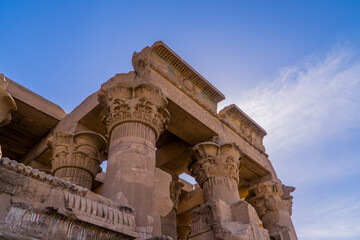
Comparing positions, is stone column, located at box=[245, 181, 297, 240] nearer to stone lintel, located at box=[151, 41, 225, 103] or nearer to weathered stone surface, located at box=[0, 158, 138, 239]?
stone lintel, located at box=[151, 41, 225, 103]

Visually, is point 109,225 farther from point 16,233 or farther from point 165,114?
point 165,114

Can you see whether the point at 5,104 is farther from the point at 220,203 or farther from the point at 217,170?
the point at 217,170

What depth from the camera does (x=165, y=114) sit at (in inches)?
285

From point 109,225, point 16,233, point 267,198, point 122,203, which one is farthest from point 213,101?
point 16,233

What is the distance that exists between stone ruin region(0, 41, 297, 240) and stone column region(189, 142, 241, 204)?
1.2 inches

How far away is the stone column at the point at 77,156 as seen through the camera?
7.43 m

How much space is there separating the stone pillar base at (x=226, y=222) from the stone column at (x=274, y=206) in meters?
3.44

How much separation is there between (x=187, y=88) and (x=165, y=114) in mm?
2318

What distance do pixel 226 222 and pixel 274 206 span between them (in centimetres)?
446

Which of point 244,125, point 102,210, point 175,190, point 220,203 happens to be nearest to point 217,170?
point 220,203

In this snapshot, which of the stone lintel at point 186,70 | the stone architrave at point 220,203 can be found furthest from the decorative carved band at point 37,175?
the stone lintel at point 186,70

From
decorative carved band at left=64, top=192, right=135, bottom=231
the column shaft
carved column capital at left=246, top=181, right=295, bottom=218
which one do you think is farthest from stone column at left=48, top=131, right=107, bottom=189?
carved column capital at left=246, top=181, right=295, bottom=218

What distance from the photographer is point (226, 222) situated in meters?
6.76

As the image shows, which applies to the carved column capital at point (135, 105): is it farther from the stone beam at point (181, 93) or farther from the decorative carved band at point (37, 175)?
the decorative carved band at point (37, 175)
